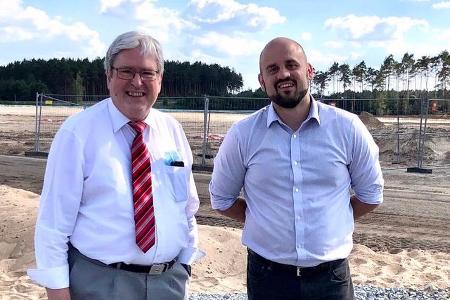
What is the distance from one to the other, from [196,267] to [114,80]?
465 centimetres

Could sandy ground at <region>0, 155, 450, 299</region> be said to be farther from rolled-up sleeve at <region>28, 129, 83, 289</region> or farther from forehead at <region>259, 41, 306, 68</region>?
forehead at <region>259, 41, 306, 68</region>

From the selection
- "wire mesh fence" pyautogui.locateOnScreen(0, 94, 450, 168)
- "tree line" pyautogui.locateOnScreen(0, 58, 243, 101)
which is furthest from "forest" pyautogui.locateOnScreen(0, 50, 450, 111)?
"wire mesh fence" pyautogui.locateOnScreen(0, 94, 450, 168)

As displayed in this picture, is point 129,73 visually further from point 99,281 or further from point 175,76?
point 175,76

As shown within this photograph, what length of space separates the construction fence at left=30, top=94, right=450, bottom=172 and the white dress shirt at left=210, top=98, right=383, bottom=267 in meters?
13.2

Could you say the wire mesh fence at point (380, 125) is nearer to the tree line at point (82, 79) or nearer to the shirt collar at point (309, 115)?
the shirt collar at point (309, 115)

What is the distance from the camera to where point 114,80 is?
8.59 ft

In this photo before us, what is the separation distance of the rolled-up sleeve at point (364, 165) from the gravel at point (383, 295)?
2.67 meters

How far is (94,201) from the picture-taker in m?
2.54

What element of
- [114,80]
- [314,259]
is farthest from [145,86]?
[314,259]

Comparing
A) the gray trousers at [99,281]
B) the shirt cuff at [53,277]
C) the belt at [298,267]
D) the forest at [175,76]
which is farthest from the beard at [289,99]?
the forest at [175,76]

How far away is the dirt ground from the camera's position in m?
9.44

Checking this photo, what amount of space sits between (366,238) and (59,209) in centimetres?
748

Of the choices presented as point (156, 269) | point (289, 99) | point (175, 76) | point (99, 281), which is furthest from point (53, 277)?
point (175, 76)

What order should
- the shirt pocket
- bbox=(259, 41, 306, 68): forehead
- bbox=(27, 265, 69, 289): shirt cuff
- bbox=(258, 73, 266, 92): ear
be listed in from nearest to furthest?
bbox=(27, 265, 69, 289): shirt cuff, the shirt pocket, bbox=(259, 41, 306, 68): forehead, bbox=(258, 73, 266, 92): ear
